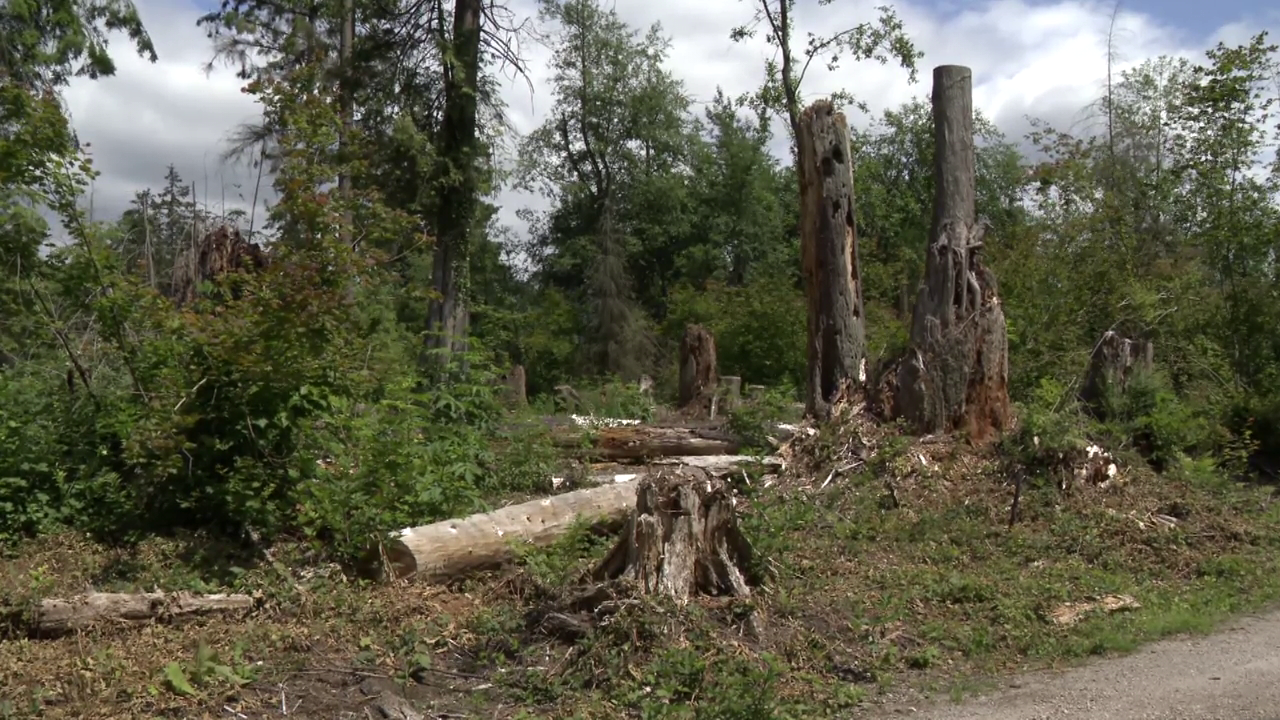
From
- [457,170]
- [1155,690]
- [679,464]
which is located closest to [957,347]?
[679,464]

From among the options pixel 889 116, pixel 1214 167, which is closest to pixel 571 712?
pixel 1214 167

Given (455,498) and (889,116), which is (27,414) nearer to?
(455,498)

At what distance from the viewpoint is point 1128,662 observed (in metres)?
7.38

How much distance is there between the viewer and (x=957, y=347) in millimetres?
12859

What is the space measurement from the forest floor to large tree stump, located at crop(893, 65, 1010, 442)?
1658 millimetres

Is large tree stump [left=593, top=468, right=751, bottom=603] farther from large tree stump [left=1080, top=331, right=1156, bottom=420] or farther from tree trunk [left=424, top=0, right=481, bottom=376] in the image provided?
tree trunk [left=424, top=0, right=481, bottom=376]

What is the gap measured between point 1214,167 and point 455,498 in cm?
1431

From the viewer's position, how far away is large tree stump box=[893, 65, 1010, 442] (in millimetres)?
12859

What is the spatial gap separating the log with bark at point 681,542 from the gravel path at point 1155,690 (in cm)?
169

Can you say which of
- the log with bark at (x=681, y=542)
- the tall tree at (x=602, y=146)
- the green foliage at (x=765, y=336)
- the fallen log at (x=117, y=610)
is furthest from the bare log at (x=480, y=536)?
the tall tree at (x=602, y=146)

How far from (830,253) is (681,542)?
7211mm

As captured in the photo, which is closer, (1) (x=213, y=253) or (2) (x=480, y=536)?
(2) (x=480, y=536)

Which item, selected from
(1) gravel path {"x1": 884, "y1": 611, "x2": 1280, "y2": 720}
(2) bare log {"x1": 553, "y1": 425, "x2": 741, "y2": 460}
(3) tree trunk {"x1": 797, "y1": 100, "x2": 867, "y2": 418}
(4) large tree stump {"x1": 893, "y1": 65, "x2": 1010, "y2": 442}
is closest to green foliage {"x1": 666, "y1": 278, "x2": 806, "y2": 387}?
(3) tree trunk {"x1": 797, "y1": 100, "x2": 867, "y2": 418}

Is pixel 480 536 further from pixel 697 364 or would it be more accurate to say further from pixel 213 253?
pixel 697 364
